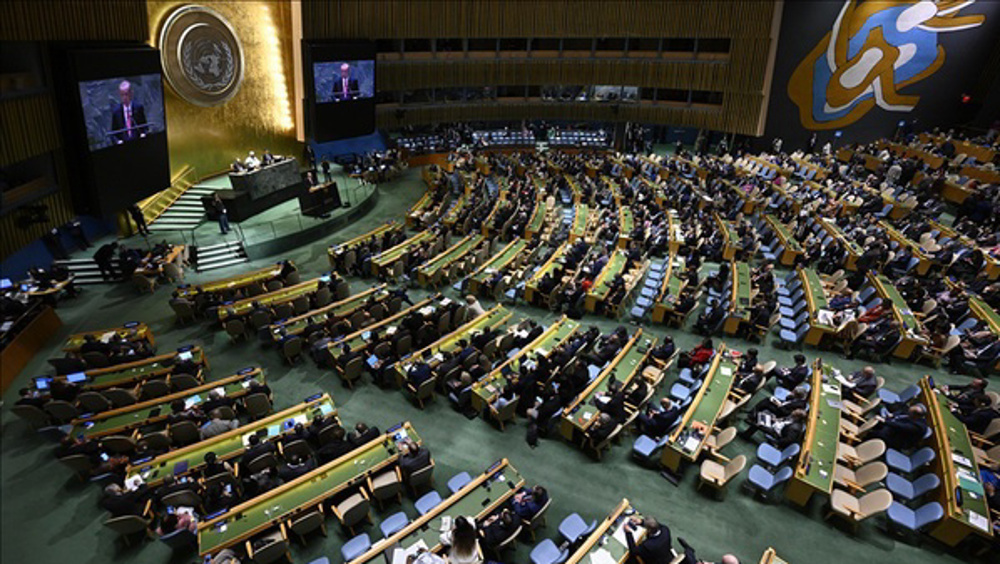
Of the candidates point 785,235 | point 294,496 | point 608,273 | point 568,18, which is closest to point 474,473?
point 294,496

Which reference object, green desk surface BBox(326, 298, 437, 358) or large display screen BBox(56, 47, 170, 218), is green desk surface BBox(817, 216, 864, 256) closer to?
green desk surface BBox(326, 298, 437, 358)

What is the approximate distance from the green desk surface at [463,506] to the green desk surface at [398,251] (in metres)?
8.89

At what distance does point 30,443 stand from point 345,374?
215 inches

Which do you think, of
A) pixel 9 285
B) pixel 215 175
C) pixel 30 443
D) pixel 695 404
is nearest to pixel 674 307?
pixel 695 404

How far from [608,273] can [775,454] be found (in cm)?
699

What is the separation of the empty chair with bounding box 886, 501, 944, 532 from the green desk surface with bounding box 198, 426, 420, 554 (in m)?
7.42

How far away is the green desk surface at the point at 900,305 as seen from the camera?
1202 centimetres

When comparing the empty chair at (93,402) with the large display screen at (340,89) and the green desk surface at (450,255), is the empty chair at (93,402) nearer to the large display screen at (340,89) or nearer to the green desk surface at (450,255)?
the green desk surface at (450,255)

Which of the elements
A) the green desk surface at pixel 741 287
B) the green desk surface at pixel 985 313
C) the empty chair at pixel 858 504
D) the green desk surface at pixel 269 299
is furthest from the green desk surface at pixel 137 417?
the green desk surface at pixel 985 313

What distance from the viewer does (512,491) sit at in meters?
7.57

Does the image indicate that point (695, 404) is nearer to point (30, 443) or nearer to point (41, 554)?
point (41, 554)

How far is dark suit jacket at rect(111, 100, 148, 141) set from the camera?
13.1 meters

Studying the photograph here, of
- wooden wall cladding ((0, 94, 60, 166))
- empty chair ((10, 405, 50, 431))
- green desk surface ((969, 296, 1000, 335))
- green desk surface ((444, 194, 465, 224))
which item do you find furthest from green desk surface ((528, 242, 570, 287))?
wooden wall cladding ((0, 94, 60, 166))

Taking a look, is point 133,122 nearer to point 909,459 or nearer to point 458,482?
point 458,482
